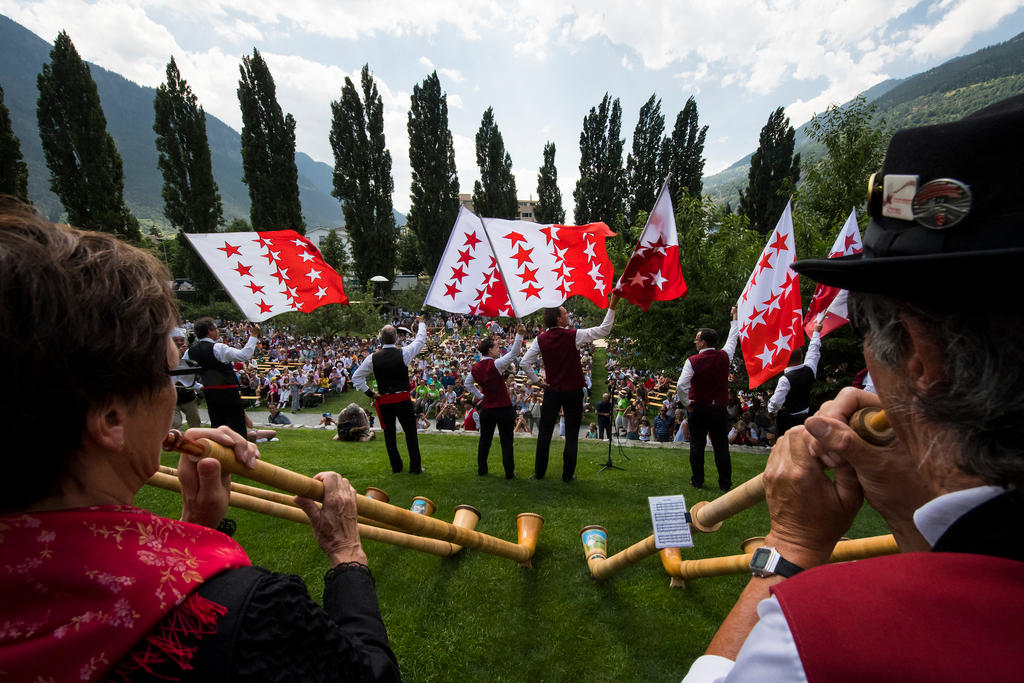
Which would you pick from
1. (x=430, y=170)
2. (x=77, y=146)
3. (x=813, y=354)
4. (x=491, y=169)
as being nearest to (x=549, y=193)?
(x=491, y=169)

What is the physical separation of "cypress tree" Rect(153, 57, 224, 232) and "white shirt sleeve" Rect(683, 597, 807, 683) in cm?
4674

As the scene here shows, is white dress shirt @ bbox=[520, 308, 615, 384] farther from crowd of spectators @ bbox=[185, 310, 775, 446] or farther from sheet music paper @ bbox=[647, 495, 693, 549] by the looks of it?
sheet music paper @ bbox=[647, 495, 693, 549]

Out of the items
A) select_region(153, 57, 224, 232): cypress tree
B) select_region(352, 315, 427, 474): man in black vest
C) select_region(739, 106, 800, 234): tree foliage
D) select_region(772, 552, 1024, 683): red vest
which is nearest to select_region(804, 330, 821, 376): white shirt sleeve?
select_region(352, 315, 427, 474): man in black vest

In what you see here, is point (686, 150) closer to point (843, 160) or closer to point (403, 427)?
point (843, 160)

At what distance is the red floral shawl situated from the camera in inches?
29.4

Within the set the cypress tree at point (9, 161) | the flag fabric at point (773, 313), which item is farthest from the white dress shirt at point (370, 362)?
the cypress tree at point (9, 161)

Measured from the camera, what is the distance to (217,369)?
21.2 feet

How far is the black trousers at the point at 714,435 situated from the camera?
18.4ft

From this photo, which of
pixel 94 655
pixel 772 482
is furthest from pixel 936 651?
pixel 94 655

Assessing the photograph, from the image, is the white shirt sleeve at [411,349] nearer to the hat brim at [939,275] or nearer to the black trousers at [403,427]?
the black trousers at [403,427]

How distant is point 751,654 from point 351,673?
84 cm

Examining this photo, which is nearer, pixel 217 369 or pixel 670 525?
pixel 670 525

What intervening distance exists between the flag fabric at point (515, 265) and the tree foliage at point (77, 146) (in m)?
37.5

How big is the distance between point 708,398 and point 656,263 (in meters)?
1.87
